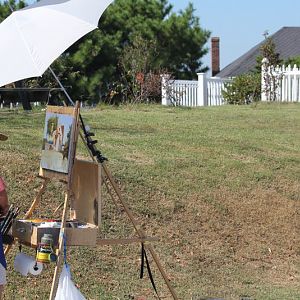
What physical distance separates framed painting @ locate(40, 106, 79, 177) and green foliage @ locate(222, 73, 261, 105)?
54.9ft

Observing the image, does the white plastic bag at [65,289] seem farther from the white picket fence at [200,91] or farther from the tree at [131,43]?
the tree at [131,43]

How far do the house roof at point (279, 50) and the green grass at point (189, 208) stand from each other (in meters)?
30.2

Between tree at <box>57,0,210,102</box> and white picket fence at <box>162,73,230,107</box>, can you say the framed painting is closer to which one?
white picket fence at <box>162,73,230,107</box>

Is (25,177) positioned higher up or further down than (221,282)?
higher up

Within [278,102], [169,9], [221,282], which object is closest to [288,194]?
[221,282]

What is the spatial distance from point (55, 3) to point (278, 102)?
15.3m

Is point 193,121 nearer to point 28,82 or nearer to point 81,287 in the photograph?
point 28,82

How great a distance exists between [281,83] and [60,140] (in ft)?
53.5

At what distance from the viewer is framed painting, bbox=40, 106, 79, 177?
5934 millimetres

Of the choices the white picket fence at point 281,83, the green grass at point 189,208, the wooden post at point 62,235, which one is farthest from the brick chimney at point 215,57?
the wooden post at point 62,235

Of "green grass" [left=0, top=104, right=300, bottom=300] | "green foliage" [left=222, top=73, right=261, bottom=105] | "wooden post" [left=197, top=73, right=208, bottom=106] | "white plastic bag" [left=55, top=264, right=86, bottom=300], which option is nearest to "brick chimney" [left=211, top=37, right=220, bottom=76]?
"wooden post" [left=197, top=73, right=208, bottom=106]

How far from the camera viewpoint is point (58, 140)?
6.13 m

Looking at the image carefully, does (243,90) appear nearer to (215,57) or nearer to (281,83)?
(281,83)

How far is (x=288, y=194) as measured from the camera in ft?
34.9
